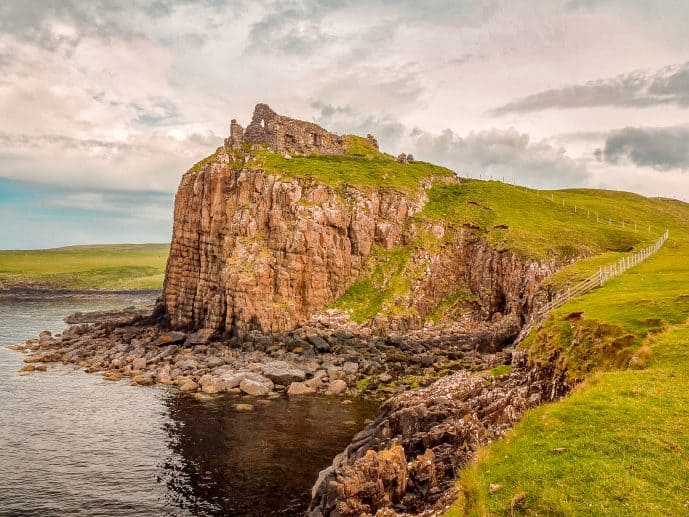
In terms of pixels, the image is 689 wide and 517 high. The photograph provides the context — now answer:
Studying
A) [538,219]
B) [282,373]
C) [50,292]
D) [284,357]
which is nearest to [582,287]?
[282,373]

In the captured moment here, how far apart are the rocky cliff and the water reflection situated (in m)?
26.1

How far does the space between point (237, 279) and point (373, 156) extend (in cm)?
4455

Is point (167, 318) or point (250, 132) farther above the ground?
point (250, 132)

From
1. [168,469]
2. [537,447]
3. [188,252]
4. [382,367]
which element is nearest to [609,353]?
[537,447]

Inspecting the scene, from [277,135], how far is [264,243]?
2551 cm

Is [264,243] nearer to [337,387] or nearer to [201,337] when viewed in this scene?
[201,337]

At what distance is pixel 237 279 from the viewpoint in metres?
77.8

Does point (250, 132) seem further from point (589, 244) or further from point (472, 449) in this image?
point (472, 449)

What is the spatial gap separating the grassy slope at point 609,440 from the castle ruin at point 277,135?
76408mm

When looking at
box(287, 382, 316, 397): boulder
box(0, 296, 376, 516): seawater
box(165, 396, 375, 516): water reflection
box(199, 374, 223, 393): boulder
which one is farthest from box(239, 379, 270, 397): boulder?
box(199, 374, 223, 393): boulder

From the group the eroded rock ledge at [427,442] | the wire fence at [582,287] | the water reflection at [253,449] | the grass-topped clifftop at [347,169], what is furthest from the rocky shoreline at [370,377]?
the grass-topped clifftop at [347,169]

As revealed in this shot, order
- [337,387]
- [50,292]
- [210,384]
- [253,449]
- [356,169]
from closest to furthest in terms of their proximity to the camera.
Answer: [253,449] → [337,387] → [210,384] → [356,169] → [50,292]

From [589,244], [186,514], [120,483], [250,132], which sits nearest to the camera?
[186,514]

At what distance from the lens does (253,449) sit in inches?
1590
